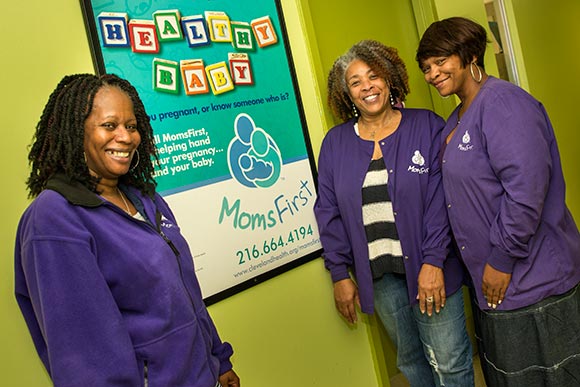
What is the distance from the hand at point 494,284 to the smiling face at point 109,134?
44.0 inches

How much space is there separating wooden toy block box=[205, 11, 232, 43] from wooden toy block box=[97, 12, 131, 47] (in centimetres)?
31

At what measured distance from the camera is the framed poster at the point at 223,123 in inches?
61.5

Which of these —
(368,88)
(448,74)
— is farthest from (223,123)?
(448,74)

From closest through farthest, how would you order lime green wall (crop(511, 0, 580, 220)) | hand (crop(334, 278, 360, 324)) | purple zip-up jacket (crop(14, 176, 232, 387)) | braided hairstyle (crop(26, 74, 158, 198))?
purple zip-up jacket (crop(14, 176, 232, 387)), braided hairstyle (crop(26, 74, 158, 198)), hand (crop(334, 278, 360, 324)), lime green wall (crop(511, 0, 580, 220))

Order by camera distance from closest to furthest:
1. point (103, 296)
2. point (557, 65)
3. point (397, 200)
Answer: point (103, 296), point (397, 200), point (557, 65)

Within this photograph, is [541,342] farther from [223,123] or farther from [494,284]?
[223,123]

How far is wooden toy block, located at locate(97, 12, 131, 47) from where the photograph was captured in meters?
1.48

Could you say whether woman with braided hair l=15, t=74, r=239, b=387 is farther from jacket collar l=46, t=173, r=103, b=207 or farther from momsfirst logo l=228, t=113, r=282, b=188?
momsfirst logo l=228, t=113, r=282, b=188

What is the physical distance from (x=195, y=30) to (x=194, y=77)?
16 cm

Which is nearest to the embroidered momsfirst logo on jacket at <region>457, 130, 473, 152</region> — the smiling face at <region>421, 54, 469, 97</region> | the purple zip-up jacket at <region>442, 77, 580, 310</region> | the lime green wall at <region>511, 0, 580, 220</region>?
the purple zip-up jacket at <region>442, 77, 580, 310</region>

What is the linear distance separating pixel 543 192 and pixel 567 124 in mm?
2627

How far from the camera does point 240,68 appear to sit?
184cm

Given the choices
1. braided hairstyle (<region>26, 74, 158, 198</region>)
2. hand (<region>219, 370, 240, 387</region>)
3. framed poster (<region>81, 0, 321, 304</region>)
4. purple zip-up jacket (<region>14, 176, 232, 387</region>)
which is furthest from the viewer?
framed poster (<region>81, 0, 321, 304</region>)

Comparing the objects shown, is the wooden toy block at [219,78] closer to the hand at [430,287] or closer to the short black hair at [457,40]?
Result: the short black hair at [457,40]
